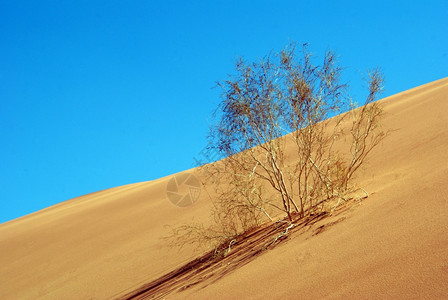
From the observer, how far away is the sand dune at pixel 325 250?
14.7ft

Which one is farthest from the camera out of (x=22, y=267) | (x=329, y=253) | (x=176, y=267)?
(x=22, y=267)

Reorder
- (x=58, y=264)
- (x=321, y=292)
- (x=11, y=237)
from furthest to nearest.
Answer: (x=11, y=237) < (x=58, y=264) < (x=321, y=292)

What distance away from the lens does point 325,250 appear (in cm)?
577

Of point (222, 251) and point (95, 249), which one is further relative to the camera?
point (95, 249)

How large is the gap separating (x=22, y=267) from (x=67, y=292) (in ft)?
17.7

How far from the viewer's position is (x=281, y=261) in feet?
20.2

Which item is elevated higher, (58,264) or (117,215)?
(117,215)

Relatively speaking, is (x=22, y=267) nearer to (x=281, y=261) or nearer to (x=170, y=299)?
(x=170, y=299)

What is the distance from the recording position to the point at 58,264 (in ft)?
47.5

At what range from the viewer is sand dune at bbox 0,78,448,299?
4.49 m

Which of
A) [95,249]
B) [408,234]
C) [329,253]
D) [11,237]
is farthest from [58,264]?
[408,234]

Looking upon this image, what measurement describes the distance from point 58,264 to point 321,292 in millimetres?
11957

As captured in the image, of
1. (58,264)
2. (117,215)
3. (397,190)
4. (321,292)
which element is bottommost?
(321,292)

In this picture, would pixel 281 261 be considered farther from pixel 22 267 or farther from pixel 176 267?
pixel 22 267
